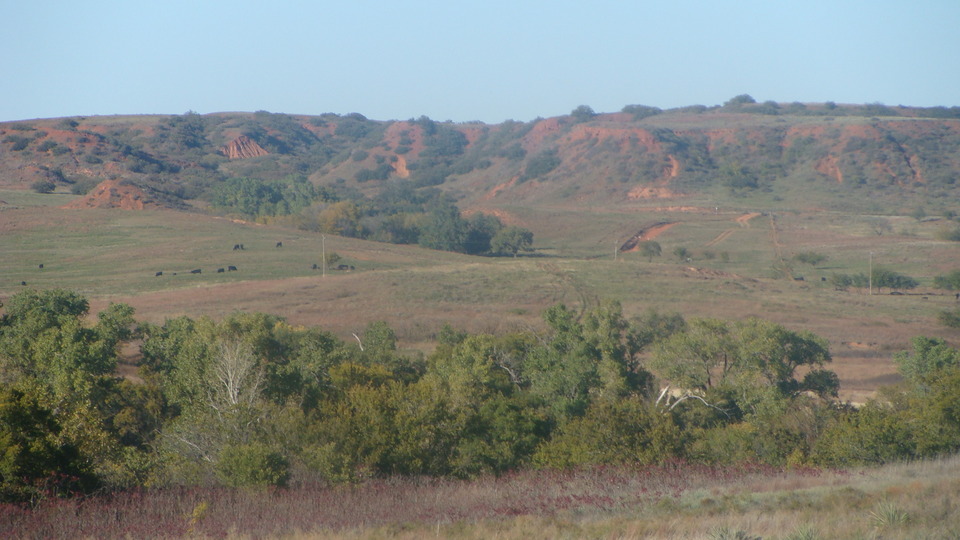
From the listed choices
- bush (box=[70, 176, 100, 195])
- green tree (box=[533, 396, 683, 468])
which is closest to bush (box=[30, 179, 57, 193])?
bush (box=[70, 176, 100, 195])

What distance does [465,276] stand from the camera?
5281 cm

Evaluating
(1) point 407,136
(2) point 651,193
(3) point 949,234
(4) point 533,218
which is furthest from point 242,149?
(3) point 949,234

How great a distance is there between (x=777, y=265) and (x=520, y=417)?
163 feet

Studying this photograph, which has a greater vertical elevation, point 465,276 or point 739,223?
point 465,276

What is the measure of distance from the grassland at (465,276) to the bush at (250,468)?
23198mm

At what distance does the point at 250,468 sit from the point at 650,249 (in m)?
59.5

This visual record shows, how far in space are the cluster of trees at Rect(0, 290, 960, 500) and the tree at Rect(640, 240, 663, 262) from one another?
3973cm

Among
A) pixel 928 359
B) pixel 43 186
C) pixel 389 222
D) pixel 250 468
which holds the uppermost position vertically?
pixel 43 186

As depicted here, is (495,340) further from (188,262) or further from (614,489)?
(188,262)

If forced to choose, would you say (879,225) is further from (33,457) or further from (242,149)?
(242,149)

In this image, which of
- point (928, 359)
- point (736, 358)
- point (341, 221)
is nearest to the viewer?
point (736, 358)

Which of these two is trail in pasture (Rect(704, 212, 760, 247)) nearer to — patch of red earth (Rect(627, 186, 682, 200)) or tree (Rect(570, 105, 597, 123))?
patch of red earth (Rect(627, 186, 682, 200))

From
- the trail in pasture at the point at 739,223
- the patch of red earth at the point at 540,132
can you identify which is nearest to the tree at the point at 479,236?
the trail in pasture at the point at 739,223

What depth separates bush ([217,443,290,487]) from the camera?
13.7 meters
